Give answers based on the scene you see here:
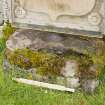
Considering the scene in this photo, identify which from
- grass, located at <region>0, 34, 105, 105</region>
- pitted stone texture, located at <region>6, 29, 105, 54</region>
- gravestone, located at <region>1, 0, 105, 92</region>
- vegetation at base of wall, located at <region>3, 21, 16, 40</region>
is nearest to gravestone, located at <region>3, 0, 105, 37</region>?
gravestone, located at <region>1, 0, 105, 92</region>

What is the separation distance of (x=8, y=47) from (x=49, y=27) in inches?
25.9

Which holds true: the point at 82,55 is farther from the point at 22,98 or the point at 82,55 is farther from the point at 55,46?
the point at 22,98

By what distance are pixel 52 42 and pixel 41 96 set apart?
0.69m

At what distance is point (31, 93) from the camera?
4902mm

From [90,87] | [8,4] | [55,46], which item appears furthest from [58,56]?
[8,4]

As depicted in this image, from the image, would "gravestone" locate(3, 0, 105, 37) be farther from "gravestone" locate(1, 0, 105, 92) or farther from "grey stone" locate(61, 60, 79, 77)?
"grey stone" locate(61, 60, 79, 77)

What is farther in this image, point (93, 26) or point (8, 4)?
point (8, 4)

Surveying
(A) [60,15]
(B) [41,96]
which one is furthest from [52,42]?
(B) [41,96]

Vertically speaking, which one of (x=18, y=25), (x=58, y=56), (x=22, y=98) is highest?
(x=18, y=25)

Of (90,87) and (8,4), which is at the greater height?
(8,4)

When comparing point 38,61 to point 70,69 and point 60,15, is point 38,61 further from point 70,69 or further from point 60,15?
point 60,15

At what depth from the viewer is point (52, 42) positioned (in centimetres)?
504

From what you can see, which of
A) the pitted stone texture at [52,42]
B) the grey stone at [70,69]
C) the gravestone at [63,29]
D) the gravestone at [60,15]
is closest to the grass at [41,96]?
the gravestone at [63,29]

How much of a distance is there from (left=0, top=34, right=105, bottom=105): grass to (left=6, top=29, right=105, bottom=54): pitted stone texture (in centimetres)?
46
